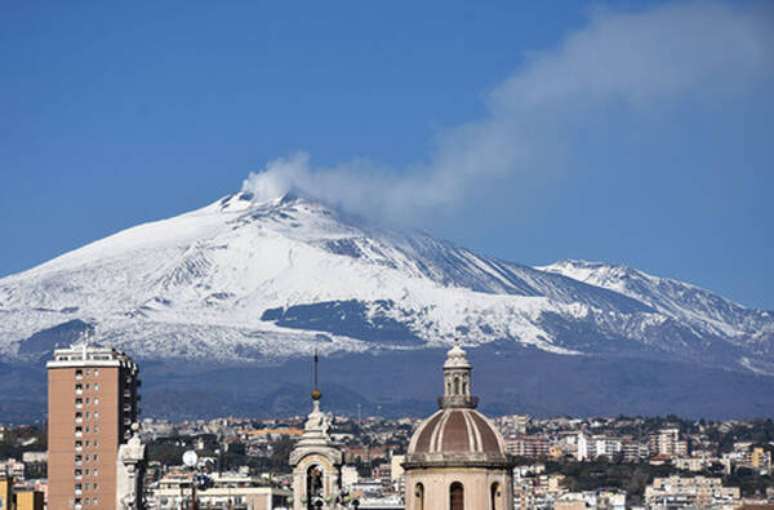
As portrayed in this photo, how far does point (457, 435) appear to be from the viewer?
268ft

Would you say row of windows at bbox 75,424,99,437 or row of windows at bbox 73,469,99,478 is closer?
row of windows at bbox 73,469,99,478

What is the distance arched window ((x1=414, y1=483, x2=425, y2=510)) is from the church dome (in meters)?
0.63

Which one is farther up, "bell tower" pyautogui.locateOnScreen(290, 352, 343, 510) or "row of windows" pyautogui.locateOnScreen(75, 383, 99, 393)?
"row of windows" pyautogui.locateOnScreen(75, 383, 99, 393)

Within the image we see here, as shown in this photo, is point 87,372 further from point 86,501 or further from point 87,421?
point 86,501

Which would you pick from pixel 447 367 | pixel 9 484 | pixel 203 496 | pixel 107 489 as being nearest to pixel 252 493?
pixel 203 496

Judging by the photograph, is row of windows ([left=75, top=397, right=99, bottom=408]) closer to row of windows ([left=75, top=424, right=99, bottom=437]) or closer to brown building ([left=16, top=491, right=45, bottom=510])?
row of windows ([left=75, top=424, right=99, bottom=437])

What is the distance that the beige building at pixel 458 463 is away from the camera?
81.2 metres

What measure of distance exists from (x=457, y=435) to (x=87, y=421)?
9937 cm

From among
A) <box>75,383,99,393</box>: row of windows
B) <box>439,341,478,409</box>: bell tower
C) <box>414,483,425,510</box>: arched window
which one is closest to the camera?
<box>414,483,425,510</box>: arched window

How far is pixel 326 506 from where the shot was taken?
75.2m

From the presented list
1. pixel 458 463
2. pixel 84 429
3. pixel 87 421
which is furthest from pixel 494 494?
pixel 87 421

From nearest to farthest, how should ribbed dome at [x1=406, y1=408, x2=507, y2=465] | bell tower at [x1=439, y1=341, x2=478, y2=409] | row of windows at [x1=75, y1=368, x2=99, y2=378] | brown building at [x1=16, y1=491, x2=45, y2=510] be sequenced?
ribbed dome at [x1=406, y1=408, x2=507, y2=465] → bell tower at [x1=439, y1=341, x2=478, y2=409] → brown building at [x1=16, y1=491, x2=45, y2=510] → row of windows at [x1=75, y1=368, x2=99, y2=378]

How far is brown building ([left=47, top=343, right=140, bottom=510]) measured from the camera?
551 ft

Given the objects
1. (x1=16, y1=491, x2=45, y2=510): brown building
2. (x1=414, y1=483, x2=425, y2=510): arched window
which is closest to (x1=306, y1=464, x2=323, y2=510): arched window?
(x1=414, y1=483, x2=425, y2=510): arched window
